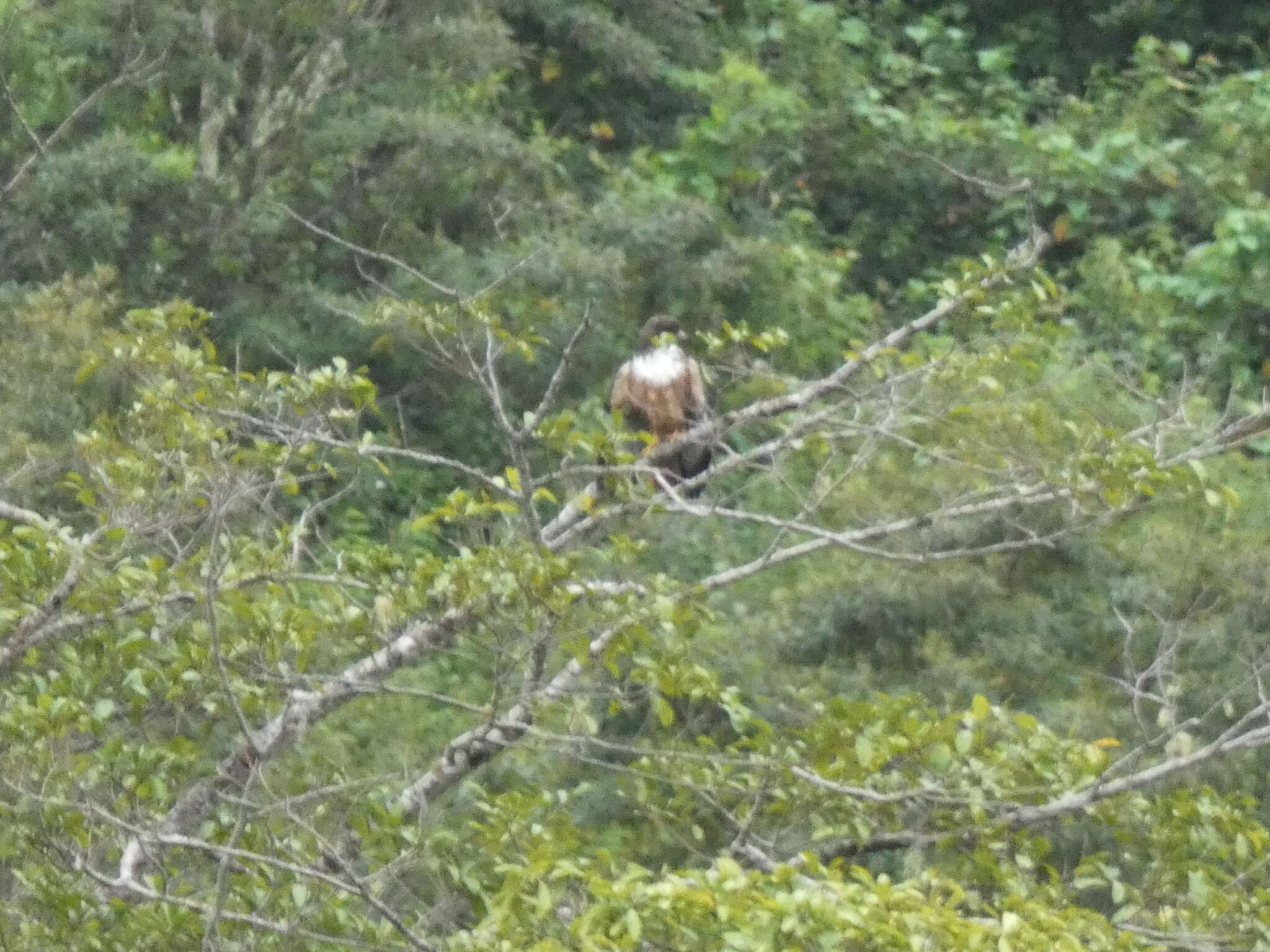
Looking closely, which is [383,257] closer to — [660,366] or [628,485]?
[628,485]

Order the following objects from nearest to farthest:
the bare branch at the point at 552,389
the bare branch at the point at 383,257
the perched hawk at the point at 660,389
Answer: the bare branch at the point at 552,389
the bare branch at the point at 383,257
the perched hawk at the point at 660,389

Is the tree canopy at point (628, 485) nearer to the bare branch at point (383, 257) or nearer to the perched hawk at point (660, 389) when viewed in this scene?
the bare branch at point (383, 257)

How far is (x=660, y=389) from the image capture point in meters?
6.88

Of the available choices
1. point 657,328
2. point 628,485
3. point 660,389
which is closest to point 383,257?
point 628,485

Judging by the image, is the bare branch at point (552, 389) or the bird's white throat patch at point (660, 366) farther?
the bird's white throat patch at point (660, 366)

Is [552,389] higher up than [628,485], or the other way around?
[552,389]

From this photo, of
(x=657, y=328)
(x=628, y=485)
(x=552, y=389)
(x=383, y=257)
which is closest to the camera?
(x=552, y=389)

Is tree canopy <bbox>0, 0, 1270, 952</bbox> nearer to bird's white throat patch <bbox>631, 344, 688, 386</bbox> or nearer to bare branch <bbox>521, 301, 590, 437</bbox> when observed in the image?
bare branch <bbox>521, 301, 590, 437</bbox>

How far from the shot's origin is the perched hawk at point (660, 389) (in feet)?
22.4

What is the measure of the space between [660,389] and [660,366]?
0.28 feet

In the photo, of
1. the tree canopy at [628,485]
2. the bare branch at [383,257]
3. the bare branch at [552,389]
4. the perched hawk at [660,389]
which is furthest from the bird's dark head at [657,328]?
the bare branch at [552,389]

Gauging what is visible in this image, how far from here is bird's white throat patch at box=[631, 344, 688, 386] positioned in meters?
6.91

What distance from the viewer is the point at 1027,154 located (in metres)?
11.4

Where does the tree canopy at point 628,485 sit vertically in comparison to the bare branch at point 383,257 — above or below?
below
